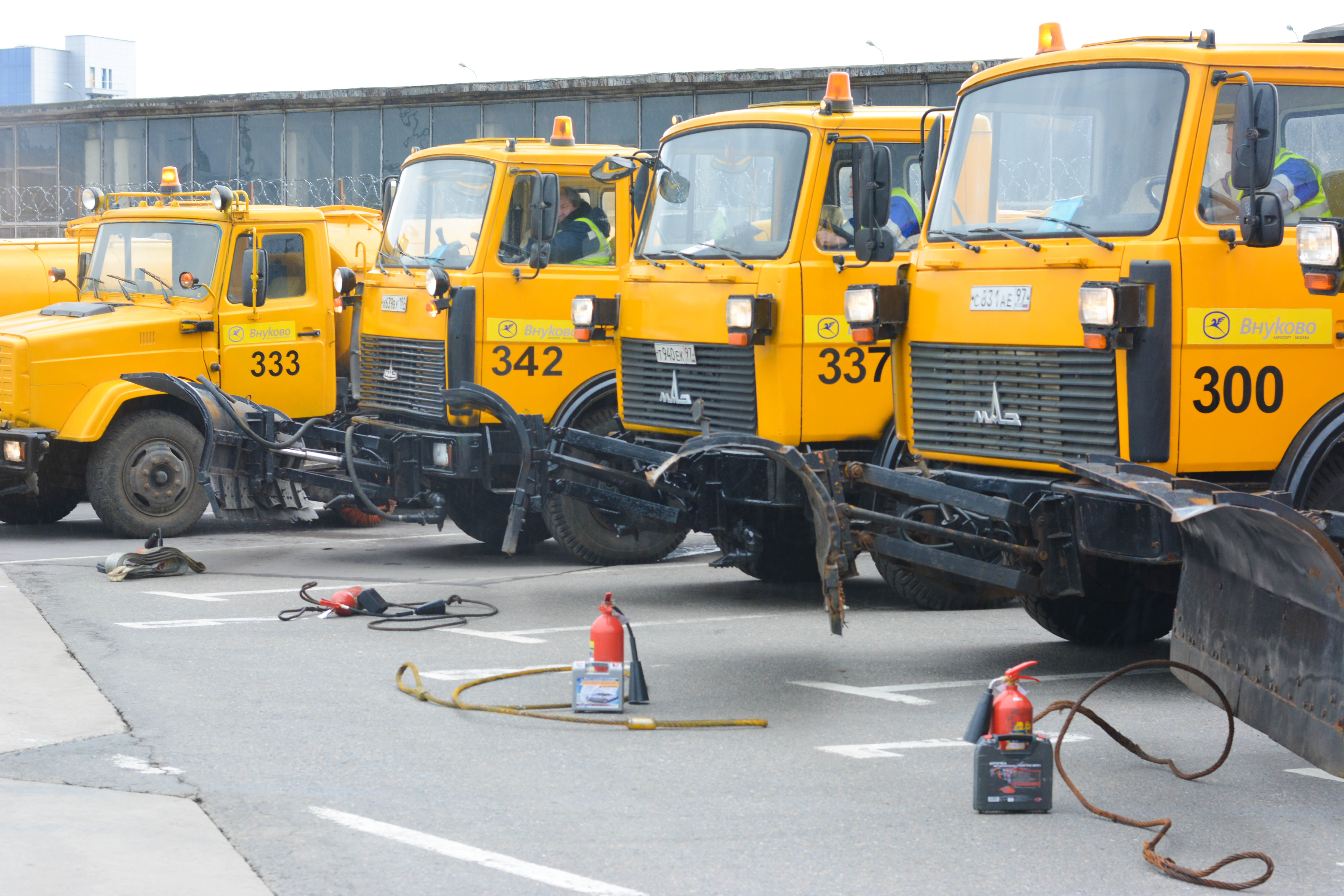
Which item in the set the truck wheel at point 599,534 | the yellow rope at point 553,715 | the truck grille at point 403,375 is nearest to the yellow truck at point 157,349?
the truck grille at point 403,375

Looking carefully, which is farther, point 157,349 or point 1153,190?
point 157,349

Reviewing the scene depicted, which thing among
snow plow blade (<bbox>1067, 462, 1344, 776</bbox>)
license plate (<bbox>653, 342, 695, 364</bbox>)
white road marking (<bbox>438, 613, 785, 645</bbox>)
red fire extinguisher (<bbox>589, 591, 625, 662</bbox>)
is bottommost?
white road marking (<bbox>438, 613, 785, 645</bbox>)

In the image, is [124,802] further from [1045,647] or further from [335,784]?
[1045,647]

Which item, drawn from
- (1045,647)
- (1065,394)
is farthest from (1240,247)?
(1045,647)

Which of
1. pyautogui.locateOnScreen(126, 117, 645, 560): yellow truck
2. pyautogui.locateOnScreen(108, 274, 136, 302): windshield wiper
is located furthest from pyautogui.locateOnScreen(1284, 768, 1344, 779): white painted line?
pyautogui.locateOnScreen(108, 274, 136, 302): windshield wiper

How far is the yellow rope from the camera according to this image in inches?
275

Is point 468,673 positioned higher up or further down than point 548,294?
further down

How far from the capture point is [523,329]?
1181cm

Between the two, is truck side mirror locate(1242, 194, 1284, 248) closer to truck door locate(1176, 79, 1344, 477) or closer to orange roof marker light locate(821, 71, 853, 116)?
truck door locate(1176, 79, 1344, 477)

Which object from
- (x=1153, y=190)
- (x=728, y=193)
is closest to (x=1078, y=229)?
(x=1153, y=190)

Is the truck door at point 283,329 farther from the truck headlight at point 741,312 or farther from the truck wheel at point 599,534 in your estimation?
the truck headlight at point 741,312

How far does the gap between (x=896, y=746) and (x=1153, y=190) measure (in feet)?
8.68

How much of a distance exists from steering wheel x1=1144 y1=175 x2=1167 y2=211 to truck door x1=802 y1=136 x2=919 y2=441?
258 cm

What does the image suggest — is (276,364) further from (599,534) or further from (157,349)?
(599,534)
